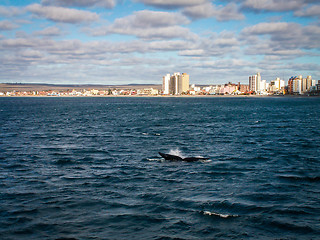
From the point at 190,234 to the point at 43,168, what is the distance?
18759 millimetres

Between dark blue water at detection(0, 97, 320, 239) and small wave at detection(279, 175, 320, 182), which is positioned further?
small wave at detection(279, 175, 320, 182)

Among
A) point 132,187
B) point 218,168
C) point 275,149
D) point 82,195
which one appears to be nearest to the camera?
point 82,195

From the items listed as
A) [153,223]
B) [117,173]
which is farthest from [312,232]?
[117,173]

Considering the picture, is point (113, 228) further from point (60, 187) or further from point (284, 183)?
point (284, 183)

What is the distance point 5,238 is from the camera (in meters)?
16.9

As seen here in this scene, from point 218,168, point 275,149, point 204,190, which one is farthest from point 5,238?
point 275,149

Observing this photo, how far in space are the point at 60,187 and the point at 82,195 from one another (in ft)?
8.93

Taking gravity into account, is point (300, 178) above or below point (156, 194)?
below

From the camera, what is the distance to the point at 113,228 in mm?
18062

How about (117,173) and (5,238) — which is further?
(117,173)

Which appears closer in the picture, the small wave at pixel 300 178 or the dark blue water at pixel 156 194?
the dark blue water at pixel 156 194

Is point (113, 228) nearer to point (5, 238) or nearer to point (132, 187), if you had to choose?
point (5, 238)

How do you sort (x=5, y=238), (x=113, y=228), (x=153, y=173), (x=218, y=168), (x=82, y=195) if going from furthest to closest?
(x=218, y=168), (x=153, y=173), (x=82, y=195), (x=113, y=228), (x=5, y=238)

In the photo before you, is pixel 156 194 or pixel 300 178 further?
pixel 300 178
